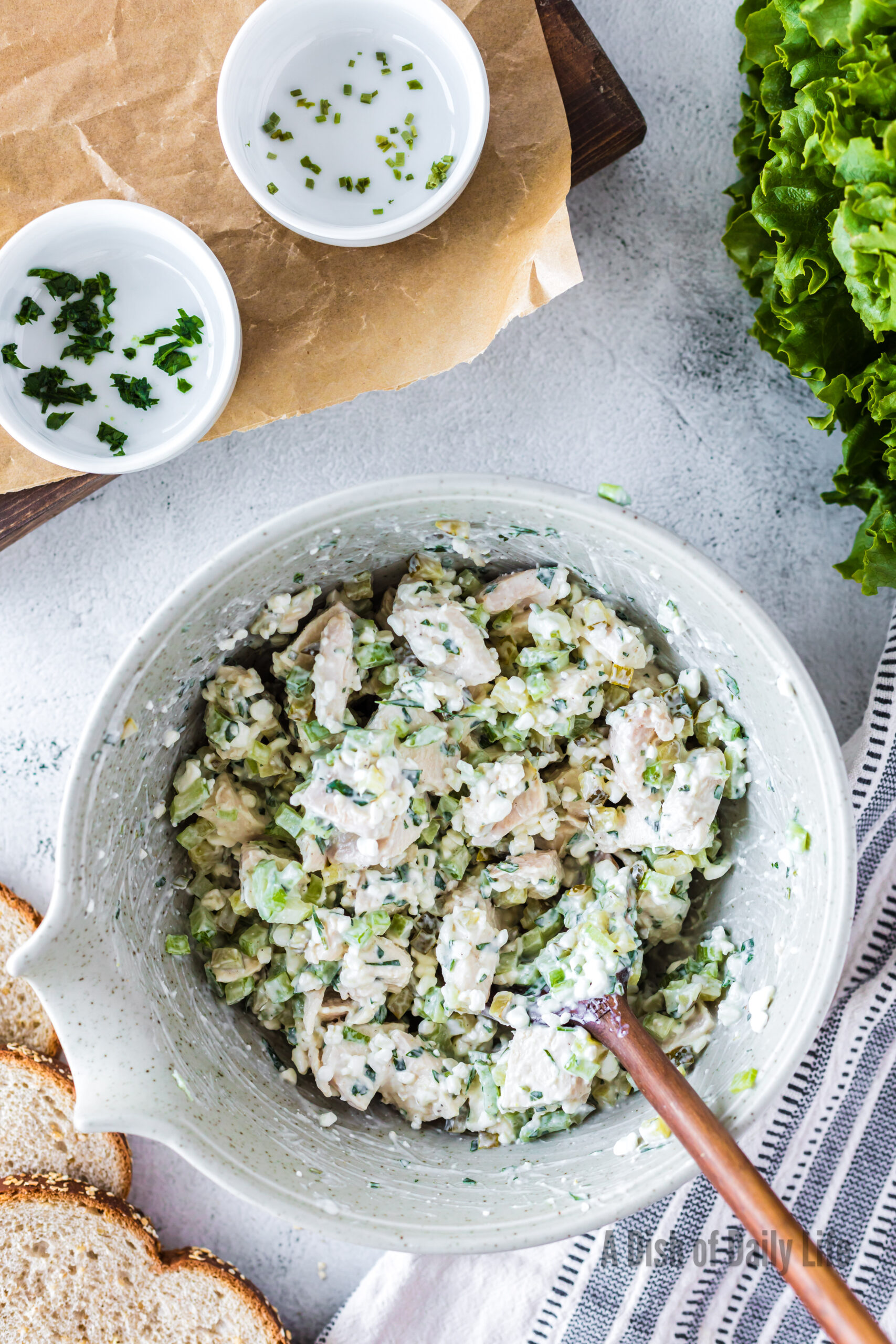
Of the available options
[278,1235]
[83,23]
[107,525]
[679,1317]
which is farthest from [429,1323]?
[83,23]

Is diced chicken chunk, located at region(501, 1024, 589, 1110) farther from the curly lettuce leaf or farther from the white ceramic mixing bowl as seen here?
the curly lettuce leaf

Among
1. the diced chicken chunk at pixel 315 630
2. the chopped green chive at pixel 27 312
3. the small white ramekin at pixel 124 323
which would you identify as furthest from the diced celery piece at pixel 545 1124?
the chopped green chive at pixel 27 312

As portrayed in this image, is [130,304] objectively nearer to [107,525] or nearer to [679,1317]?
[107,525]

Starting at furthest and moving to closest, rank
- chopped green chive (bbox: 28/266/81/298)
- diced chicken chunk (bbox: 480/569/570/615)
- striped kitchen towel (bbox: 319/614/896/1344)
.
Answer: striped kitchen towel (bbox: 319/614/896/1344) → chopped green chive (bbox: 28/266/81/298) → diced chicken chunk (bbox: 480/569/570/615)

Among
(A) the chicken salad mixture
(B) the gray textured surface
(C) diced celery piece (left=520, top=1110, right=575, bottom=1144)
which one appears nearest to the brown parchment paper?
(B) the gray textured surface

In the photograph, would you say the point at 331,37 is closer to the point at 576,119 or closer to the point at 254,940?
the point at 576,119

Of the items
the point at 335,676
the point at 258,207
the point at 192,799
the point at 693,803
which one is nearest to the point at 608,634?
the point at 693,803
